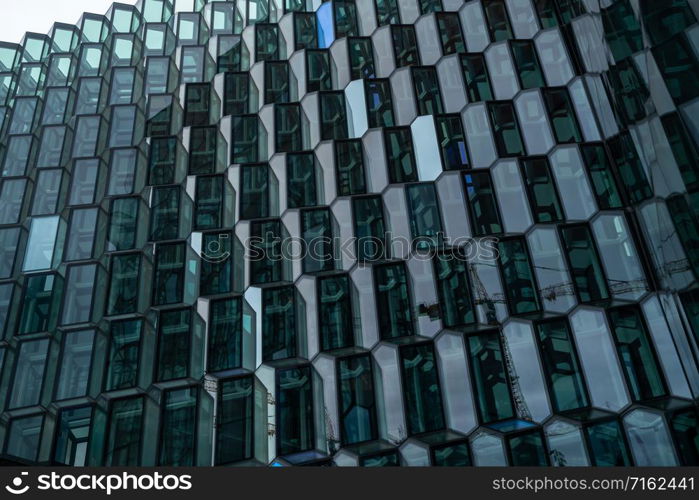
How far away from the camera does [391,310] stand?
21.5ft

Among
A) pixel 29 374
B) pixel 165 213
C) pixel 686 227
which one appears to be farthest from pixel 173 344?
pixel 686 227

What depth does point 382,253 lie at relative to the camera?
6.96 m

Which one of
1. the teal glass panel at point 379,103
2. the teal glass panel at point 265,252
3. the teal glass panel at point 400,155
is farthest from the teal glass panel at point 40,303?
the teal glass panel at point 379,103

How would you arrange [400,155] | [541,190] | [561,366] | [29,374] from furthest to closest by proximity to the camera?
1. [400,155]
2. [29,374]
3. [541,190]
4. [561,366]

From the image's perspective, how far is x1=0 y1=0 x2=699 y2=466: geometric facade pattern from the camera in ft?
17.9

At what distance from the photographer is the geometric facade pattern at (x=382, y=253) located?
17.9 feet

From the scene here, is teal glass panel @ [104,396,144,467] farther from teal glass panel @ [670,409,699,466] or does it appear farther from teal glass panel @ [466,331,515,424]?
teal glass panel @ [670,409,699,466]

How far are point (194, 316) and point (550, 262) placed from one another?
4.95 m

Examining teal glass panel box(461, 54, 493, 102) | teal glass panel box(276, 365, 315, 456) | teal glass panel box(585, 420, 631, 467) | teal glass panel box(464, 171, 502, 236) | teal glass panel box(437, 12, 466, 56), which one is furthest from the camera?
teal glass panel box(437, 12, 466, 56)

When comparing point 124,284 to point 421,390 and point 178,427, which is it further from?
point 421,390

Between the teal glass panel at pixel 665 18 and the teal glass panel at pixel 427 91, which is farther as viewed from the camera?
the teal glass panel at pixel 427 91

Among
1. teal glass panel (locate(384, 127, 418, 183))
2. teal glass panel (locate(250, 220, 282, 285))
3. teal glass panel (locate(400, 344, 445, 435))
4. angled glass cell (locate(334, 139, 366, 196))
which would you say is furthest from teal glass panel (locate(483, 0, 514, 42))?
teal glass panel (locate(400, 344, 445, 435))

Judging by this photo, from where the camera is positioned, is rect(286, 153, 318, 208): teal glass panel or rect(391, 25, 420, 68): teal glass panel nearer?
rect(286, 153, 318, 208): teal glass panel

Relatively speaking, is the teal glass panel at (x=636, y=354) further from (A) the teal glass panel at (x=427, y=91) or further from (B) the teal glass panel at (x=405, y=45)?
(B) the teal glass panel at (x=405, y=45)
